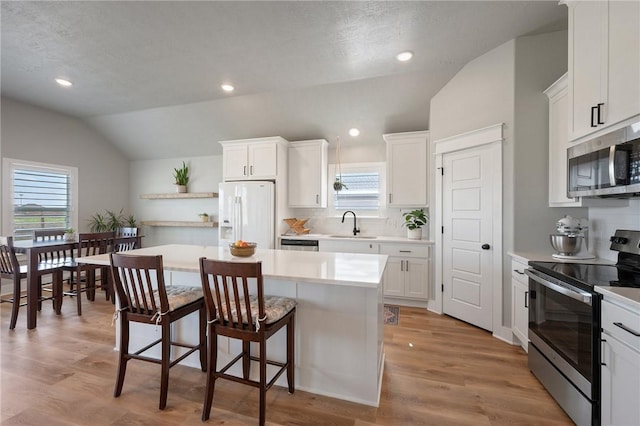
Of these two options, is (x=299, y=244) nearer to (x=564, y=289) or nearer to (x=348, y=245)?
(x=348, y=245)

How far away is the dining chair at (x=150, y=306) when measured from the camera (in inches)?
Result: 70.4

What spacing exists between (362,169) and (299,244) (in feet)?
5.39

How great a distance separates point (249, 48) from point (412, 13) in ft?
4.92

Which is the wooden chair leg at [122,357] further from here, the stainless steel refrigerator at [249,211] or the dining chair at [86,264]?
the stainless steel refrigerator at [249,211]

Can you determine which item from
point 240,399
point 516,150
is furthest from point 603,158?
point 240,399

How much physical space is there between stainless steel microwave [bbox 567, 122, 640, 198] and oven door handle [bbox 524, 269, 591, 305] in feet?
2.08

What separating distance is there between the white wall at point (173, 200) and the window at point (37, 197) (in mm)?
1181

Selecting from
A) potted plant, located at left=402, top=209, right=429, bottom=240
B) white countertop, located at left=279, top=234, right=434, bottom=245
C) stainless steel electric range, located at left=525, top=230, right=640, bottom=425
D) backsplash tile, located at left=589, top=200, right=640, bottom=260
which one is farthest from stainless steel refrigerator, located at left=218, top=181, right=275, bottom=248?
backsplash tile, located at left=589, top=200, right=640, bottom=260

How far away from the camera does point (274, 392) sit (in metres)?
1.99

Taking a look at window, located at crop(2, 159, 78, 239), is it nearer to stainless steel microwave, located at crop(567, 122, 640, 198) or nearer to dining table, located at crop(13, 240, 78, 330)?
dining table, located at crop(13, 240, 78, 330)

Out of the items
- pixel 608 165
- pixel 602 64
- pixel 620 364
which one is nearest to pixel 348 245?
pixel 608 165

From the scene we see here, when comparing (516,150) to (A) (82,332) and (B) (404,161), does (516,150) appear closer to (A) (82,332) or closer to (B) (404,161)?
(B) (404,161)

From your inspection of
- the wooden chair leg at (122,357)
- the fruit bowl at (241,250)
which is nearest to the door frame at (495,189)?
the fruit bowl at (241,250)

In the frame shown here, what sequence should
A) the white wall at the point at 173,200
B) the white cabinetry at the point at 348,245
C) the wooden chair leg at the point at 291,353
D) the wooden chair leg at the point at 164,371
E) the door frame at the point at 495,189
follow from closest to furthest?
the wooden chair leg at the point at 164,371, the wooden chair leg at the point at 291,353, the door frame at the point at 495,189, the white cabinetry at the point at 348,245, the white wall at the point at 173,200
